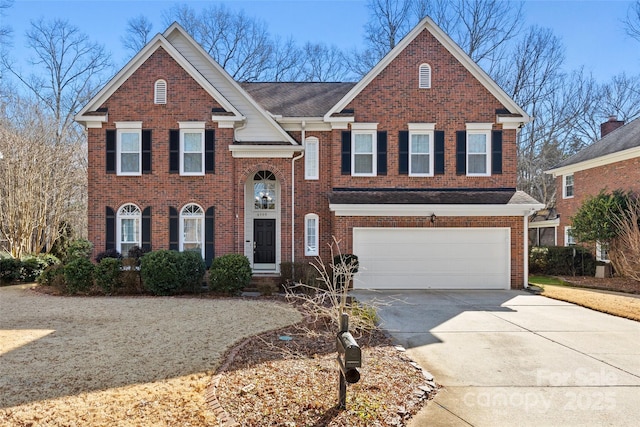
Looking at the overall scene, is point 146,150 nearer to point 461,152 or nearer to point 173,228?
point 173,228

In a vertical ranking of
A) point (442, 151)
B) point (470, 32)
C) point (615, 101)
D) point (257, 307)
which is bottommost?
point (257, 307)

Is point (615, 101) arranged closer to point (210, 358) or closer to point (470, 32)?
point (470, 32)

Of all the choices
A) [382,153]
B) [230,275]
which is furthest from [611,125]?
[230,275]

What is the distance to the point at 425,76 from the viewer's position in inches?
595

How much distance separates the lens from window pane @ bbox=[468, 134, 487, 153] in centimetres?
1520

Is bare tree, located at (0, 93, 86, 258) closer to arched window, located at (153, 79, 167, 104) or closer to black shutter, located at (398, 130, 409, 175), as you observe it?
arched window, located at (153, 79, 167, 104)

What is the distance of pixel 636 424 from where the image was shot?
4.38 meters

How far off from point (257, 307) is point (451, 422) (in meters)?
7.04

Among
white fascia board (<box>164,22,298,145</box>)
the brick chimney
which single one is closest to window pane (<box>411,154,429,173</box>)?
white fascia board (<box>164,22,298,145</box>)

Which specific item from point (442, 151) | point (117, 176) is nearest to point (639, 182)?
point (442, 151)

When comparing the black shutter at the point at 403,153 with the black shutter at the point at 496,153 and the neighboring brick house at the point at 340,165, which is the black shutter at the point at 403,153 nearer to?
the neighboring brick house at the point at 340,165

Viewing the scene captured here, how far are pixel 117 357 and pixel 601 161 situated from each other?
2214 centimetres

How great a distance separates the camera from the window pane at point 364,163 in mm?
15211

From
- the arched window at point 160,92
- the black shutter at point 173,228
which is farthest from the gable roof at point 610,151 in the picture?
the arched window at point 160,92
